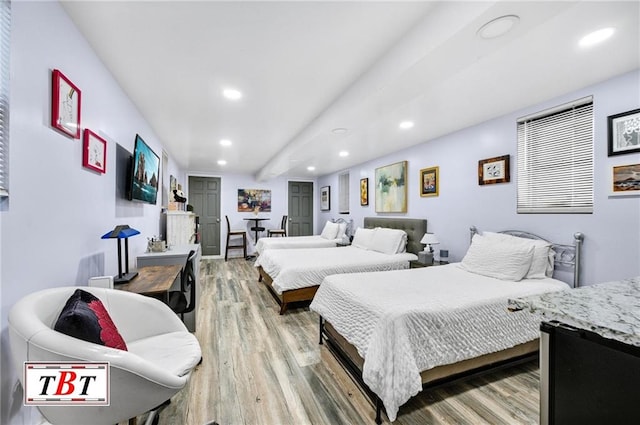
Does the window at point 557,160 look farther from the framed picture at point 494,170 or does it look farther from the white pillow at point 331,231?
the white pillow at point 331,231

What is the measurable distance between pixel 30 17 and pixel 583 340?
101 inches

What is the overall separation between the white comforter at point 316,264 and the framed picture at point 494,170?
144cm

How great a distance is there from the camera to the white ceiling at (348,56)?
1.45 metres

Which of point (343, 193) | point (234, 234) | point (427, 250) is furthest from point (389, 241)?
point (234, 234)

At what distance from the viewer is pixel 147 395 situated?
102 cm

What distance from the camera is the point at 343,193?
21.5 ft

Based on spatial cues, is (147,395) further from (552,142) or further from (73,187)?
(552,142)

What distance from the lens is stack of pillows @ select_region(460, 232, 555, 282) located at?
2416 millimetres

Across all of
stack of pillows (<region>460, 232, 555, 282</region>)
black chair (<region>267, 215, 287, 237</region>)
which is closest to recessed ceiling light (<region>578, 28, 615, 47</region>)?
stack of pillows (<region>460, 232, 555, 282</region>)

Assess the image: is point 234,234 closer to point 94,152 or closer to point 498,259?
point 94,152

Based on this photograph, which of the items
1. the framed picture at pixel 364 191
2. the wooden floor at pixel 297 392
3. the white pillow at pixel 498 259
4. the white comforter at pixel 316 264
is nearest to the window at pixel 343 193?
the framed picture at pixel 364 191

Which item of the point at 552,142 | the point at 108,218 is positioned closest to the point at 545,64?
the point at 552,142

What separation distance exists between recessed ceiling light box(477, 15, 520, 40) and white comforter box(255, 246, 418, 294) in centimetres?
268

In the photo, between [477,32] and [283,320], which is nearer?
[477,32]
